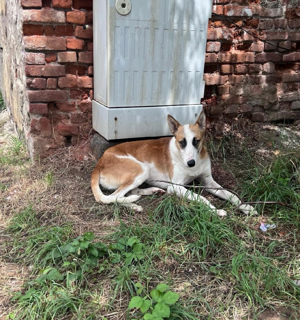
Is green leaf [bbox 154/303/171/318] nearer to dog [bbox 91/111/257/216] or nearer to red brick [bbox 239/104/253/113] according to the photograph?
dog [bbox 91/111/257/216]

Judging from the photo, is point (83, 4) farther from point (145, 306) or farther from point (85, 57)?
point (145, 306)

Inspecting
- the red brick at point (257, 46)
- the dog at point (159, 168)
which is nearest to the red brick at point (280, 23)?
the red brick at point (257, 46)

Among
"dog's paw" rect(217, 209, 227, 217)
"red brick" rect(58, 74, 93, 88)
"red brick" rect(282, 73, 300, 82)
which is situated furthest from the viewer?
"red brick" rect(282, 73, 300, 82)

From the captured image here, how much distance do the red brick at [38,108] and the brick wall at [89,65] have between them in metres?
0.01

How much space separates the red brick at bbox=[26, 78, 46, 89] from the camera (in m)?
3.86

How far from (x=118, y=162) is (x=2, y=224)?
3.90ft

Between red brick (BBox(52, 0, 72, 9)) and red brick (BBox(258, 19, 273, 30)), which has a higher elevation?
red brick (BBox(52, 0, 72, 9))

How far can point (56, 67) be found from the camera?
3879 mm

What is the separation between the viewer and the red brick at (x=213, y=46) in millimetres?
4363

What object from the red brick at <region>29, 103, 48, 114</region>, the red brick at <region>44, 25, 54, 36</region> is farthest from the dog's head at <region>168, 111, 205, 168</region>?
the red brick at <region>44, 25, 54, 36</region>

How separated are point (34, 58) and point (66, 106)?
60 cm

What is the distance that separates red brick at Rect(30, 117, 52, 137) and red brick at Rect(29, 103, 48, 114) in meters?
0.09

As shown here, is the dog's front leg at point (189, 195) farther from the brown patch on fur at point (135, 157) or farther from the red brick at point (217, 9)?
the red brick at point (217, 9)

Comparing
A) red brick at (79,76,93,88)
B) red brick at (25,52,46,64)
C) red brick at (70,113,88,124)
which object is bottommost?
red brick at (70,113,88,124)
